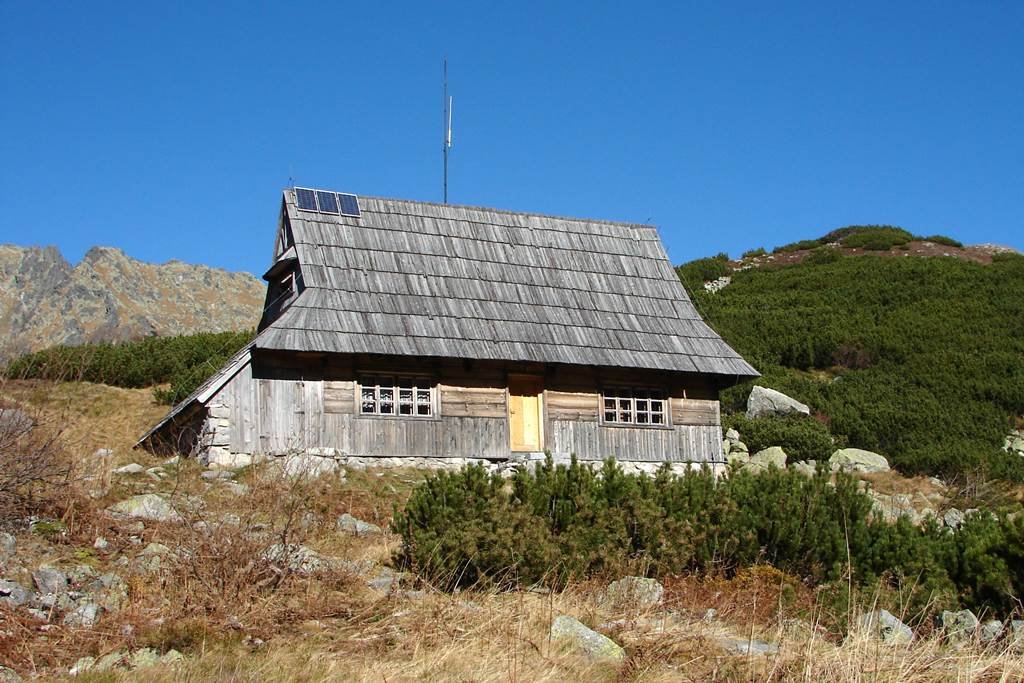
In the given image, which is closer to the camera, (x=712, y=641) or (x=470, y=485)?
(x=712, y=641)

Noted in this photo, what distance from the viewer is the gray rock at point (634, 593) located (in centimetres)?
870

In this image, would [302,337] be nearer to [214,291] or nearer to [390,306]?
[390,306]

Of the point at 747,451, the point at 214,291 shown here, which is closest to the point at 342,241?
the point at 747,451

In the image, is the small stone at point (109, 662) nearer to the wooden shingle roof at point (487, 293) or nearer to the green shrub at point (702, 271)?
the wooden shingle roof at point (487, 293)

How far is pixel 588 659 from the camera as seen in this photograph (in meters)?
7.18

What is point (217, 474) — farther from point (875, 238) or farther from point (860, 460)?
point (875, 238)

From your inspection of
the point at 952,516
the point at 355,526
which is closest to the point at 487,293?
the point at 355,526

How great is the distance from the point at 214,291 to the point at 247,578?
123ft

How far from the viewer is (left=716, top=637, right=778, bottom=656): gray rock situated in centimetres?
723

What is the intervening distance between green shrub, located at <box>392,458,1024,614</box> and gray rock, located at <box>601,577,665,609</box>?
493 mm

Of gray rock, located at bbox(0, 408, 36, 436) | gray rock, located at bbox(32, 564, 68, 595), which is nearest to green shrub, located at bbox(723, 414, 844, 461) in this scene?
Answer: gray rock, located at bbox(0, 408, 36, 436)

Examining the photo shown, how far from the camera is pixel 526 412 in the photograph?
784 inches

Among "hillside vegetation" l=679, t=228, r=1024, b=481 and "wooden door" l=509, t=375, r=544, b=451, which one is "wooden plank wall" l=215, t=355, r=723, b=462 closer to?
"wooden door" l=509, t=375, r=544, b=451

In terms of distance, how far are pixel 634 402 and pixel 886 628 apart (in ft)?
41.5
